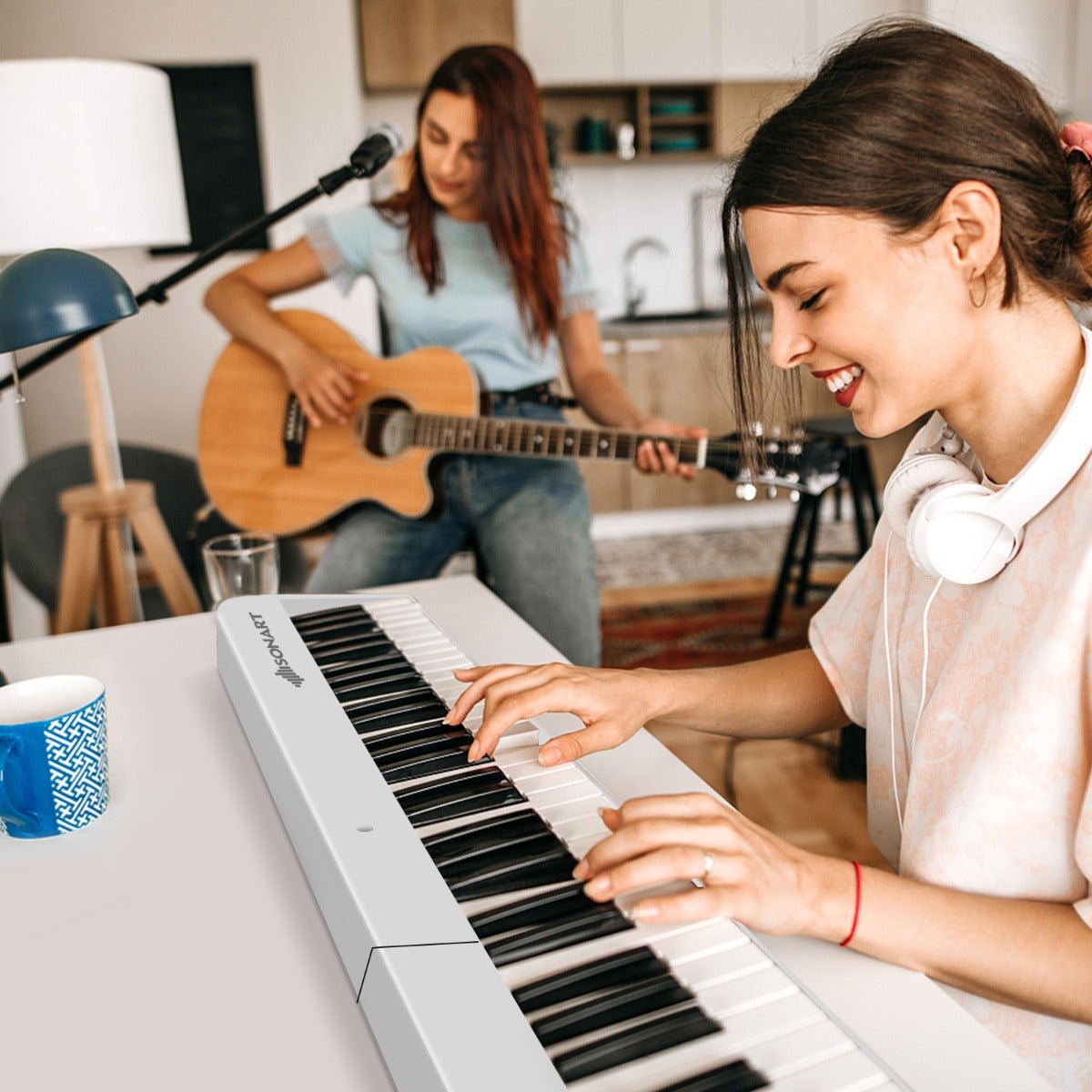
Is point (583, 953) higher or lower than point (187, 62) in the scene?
lower

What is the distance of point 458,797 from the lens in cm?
79

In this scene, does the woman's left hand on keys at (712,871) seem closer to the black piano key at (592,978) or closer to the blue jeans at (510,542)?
the black piano key at (592,978)

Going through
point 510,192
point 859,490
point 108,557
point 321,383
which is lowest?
point 859,490

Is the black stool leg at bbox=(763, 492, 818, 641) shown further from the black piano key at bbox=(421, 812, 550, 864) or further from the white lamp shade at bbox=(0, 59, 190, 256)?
the black piano key at bbox=(421, 812, 550, 864)

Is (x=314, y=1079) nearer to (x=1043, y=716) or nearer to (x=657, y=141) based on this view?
(x=1043, y=716)

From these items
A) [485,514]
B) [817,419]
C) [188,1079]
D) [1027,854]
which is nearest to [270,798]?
[188,1079]

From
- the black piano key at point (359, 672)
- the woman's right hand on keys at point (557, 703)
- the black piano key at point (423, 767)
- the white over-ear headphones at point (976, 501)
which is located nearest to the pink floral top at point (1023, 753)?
the white over-ear headphones at point (976, 501)

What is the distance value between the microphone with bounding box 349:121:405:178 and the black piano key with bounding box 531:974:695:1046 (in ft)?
3.67

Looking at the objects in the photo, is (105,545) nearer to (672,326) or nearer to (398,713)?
(398,713)

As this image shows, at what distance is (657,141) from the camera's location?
5.05m

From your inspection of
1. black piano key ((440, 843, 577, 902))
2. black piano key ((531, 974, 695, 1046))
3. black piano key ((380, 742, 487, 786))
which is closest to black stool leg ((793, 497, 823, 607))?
black piano key ((380, 742, 487, 786))

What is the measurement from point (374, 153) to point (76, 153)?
79 cm

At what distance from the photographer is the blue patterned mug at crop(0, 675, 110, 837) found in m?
0.84

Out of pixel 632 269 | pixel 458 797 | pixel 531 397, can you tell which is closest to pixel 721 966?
pixel 458 797
